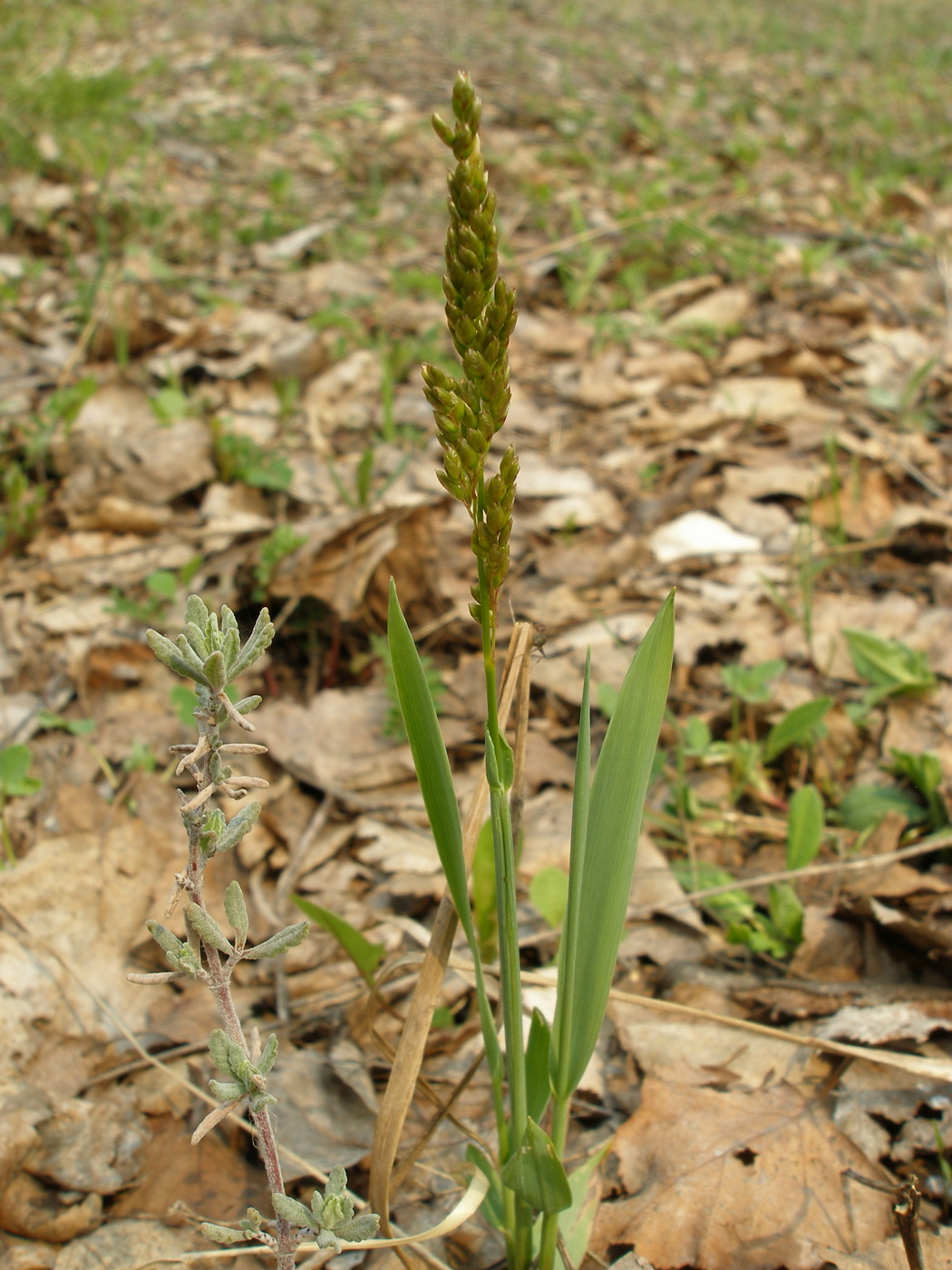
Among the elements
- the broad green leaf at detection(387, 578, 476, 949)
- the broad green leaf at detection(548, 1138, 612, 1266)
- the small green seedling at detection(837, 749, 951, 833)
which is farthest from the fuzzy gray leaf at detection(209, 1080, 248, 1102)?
the small green seedling at detection(837, 749, 951, 833)

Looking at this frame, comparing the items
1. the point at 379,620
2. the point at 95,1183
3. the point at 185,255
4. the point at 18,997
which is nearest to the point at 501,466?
the point at 95,1183

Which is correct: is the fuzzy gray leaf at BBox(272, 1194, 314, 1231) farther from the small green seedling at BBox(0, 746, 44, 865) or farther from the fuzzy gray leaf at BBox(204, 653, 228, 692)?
the small green seedling at BBox(0, 746, 44, 865)

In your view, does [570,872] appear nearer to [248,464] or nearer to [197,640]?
[197,640]

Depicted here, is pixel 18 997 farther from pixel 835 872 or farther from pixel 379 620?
pixel 835 872

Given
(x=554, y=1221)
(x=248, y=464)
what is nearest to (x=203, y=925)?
(x=554, y=1221)

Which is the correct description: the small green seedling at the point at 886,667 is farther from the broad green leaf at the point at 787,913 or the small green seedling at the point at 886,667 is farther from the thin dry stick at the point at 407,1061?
the thin dry stick at the point at 407,1061
